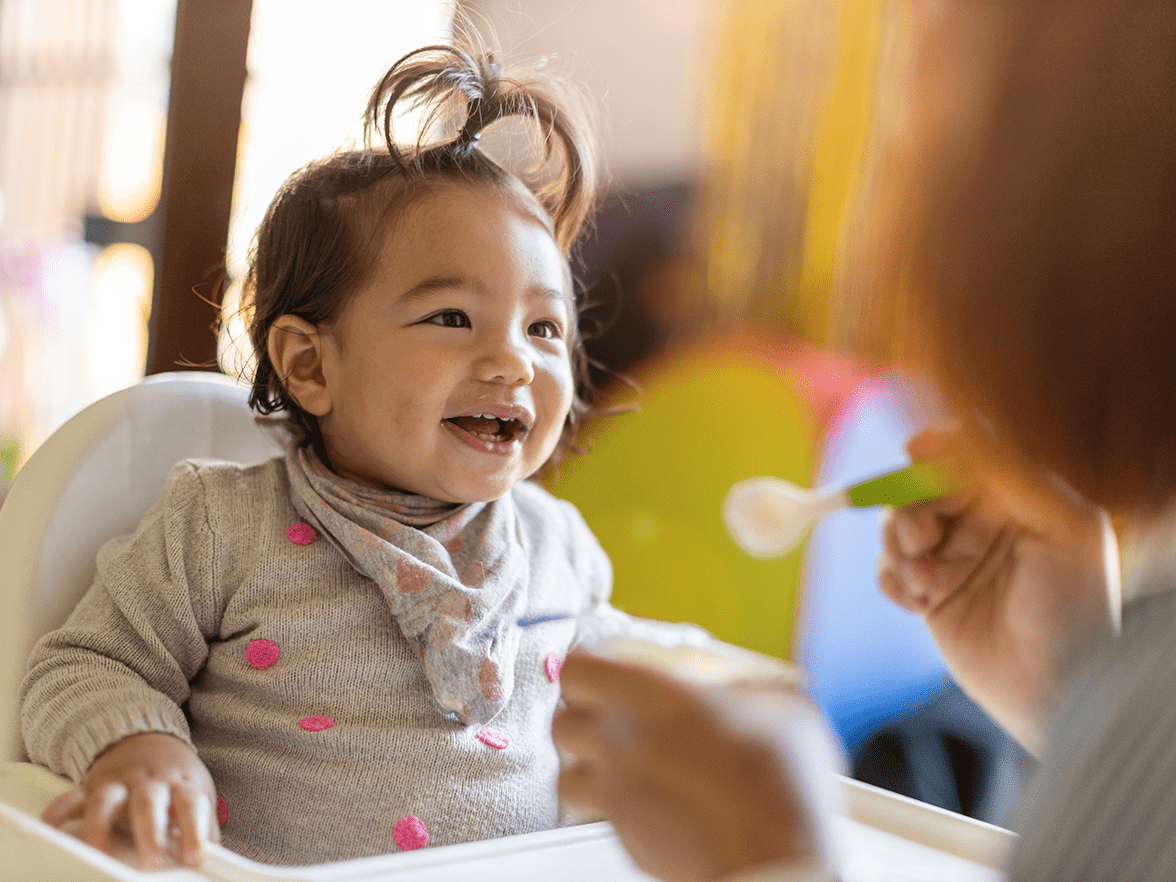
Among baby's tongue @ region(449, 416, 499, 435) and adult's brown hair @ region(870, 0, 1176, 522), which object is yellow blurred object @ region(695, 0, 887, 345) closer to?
baby's tongue @ region(449, 416, 499, 435)

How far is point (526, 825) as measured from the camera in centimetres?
75

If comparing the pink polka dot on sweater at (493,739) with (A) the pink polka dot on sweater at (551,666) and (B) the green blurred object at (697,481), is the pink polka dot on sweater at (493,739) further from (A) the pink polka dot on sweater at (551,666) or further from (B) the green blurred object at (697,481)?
(B) the green blurred object at (697,481)

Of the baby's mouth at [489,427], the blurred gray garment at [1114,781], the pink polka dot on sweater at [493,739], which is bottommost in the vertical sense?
the pink polka dot on sweater at [493,739]

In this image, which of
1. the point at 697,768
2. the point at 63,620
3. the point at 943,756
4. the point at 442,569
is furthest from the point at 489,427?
the point at 943,756

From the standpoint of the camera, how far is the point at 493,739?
0.76 metres

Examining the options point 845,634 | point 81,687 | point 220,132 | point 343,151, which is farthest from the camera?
point 845,634

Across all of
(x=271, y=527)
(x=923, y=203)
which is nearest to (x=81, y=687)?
(x=271, y=527)

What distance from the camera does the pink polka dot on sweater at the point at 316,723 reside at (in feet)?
2.40

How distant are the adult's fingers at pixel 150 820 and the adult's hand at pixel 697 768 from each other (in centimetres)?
27

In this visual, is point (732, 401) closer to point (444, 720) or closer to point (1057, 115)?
point (444, 720)

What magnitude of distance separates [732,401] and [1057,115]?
219 cm

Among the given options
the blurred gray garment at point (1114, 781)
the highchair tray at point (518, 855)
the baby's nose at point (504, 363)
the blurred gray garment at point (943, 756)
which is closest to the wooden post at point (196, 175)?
the baby's nose at point (504, 363)

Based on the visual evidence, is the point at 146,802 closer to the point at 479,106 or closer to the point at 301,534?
the point at 301,534

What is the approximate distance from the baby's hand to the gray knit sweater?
1.8 inches
